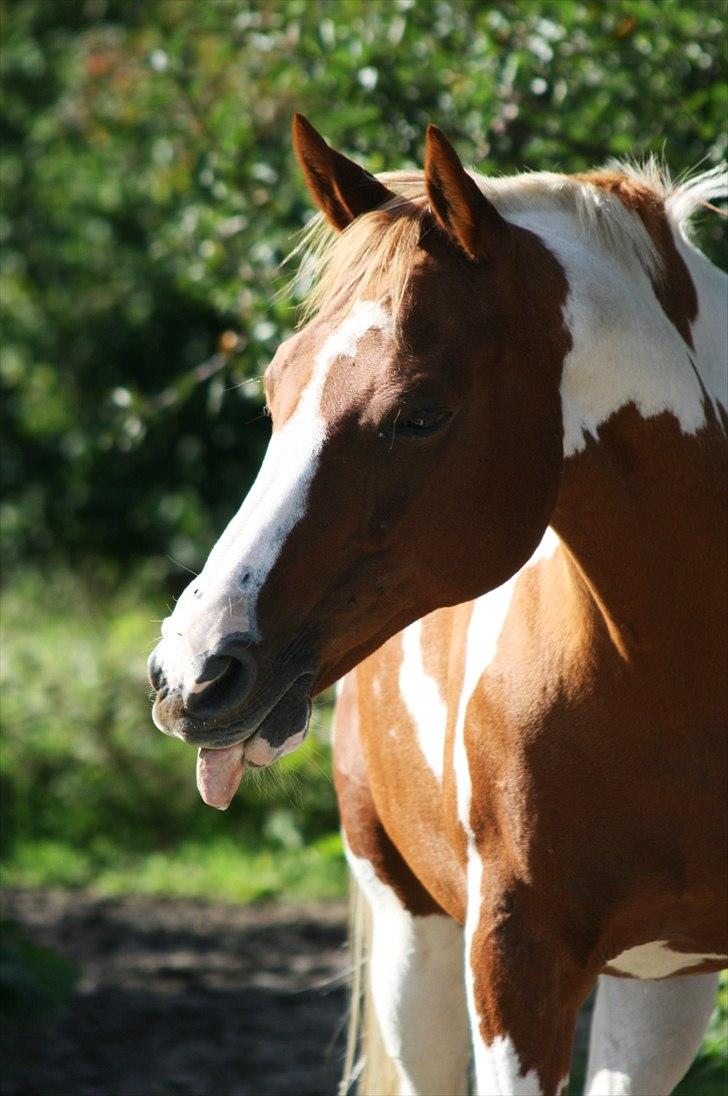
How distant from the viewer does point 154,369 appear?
9.16 metres

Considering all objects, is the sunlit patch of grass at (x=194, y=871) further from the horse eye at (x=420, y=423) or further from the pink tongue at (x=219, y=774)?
the horse eye at (x=420, y=423)

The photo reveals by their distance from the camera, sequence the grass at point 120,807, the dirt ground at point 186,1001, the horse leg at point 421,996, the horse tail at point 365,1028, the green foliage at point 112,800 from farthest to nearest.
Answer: the green foliage at point 112,800, the grass at point 120,807, the dirt ground at point 186,1001, the horse tail at point 365,1028, the horse leg at point 421,996

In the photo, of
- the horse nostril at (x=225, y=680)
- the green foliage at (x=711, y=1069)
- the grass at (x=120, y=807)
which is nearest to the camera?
the horse nostril at (x=225, y=680)

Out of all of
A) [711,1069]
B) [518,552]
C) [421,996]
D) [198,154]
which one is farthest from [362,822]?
[198,154]

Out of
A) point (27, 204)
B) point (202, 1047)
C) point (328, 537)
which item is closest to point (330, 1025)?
point (202, 1047)

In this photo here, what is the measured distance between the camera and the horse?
181cm

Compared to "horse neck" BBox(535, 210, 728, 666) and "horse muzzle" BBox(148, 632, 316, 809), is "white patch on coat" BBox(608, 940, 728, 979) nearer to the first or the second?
"horse neck" BBox(535, 210, 728, 666)

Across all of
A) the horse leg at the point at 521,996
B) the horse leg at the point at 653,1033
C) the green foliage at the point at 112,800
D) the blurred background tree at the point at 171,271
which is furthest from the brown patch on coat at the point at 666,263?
the green foliage at the point at 112,800

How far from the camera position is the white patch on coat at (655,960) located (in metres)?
2.25

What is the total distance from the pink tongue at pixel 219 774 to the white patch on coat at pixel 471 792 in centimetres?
49

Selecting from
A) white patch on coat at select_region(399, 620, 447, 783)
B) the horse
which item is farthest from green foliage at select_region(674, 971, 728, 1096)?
white patch on coat at select_region(399, 620, 447, 783)

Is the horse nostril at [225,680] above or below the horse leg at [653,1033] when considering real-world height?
above

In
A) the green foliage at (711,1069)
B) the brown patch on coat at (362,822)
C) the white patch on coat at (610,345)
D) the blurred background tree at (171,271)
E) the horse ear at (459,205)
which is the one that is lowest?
the green foliage at (711,1069)

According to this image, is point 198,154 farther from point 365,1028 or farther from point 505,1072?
point 505,1072
